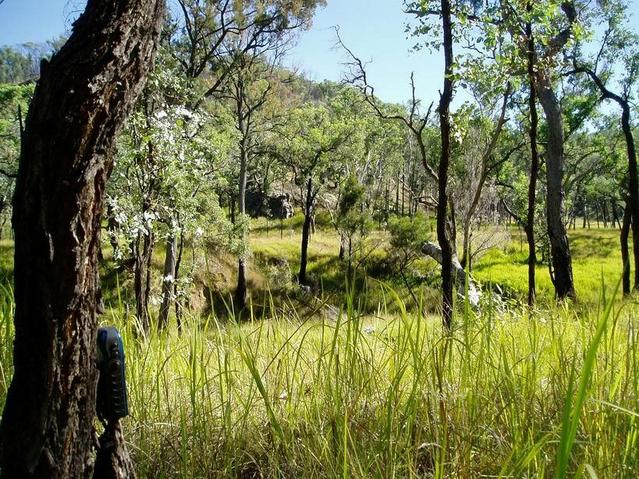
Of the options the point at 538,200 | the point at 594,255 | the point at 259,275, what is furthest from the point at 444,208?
the point at 594,255

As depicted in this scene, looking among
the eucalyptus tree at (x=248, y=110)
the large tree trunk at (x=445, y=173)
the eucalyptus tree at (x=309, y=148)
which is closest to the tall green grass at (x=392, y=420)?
the large tree trunk at (x=445, y=173)

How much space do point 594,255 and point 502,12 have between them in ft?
103

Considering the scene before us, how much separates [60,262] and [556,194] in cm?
1297

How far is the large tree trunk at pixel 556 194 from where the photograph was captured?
1230 cm

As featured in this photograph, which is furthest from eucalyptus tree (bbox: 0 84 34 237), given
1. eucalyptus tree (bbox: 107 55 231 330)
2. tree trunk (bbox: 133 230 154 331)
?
tree trunk (bbox: 133 230 154 331)

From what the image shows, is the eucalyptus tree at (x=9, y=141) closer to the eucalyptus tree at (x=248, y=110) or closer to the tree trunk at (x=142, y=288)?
the eucalyptus tree at (x=248, y=110)

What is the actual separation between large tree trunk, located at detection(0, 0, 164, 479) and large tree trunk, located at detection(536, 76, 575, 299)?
41.5 feet

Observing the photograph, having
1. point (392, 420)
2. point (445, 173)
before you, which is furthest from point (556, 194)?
point (392, 420)

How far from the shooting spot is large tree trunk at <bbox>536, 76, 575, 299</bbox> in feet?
40.4

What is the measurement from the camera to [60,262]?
1255 millimetres

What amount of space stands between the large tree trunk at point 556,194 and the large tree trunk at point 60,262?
12645 mm

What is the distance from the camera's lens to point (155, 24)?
59.4 inches

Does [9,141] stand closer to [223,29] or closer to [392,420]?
[223,29]

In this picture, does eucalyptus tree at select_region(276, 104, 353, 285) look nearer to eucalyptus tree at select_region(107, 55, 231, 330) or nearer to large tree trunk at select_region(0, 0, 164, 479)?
eucalyptus tree at select_region(107, 55, 231, 330)
